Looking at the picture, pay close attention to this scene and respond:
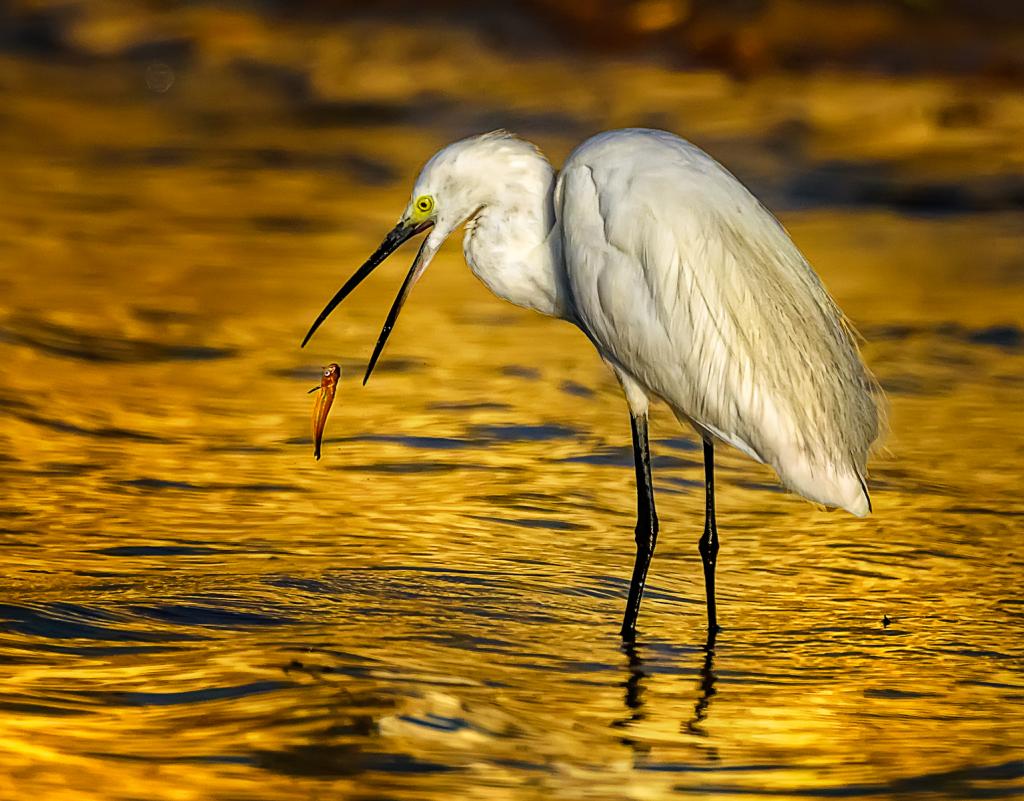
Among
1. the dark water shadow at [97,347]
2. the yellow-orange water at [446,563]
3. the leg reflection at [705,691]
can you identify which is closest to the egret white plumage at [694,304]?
the leg reflection at [705,691]

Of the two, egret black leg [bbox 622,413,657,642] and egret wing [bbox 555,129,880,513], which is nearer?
egret wing [bbox 555,129,880,513]

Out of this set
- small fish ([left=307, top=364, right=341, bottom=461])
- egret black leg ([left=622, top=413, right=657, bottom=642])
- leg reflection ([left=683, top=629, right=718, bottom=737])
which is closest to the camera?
leg reflection ([left=683, top=629, right=718, bottom=737])

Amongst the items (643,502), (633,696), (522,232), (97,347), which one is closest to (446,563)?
(643,502)

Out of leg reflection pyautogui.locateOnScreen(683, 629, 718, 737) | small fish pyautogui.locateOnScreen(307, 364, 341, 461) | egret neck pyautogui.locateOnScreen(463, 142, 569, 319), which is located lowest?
leg reflection pyautogui.locateOnScreen(683, 629, 718, 737)

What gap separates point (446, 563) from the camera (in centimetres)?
564

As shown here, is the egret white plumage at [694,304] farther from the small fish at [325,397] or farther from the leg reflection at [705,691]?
the small fish at [325,397]

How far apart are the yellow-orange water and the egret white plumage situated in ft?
1.44

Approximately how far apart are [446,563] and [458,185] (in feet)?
3.63

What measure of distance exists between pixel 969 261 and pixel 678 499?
17.9ft

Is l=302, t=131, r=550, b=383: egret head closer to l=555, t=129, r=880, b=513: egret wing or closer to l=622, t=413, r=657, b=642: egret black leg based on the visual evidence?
l=555, t=129, r=880, b=513: egret wing

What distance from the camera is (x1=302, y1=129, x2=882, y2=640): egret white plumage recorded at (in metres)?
5.05

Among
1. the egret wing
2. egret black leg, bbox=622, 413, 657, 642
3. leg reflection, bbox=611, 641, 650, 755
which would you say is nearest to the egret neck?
the egret wing

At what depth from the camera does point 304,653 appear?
4816 millimetres

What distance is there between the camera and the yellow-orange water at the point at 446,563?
168 inches
